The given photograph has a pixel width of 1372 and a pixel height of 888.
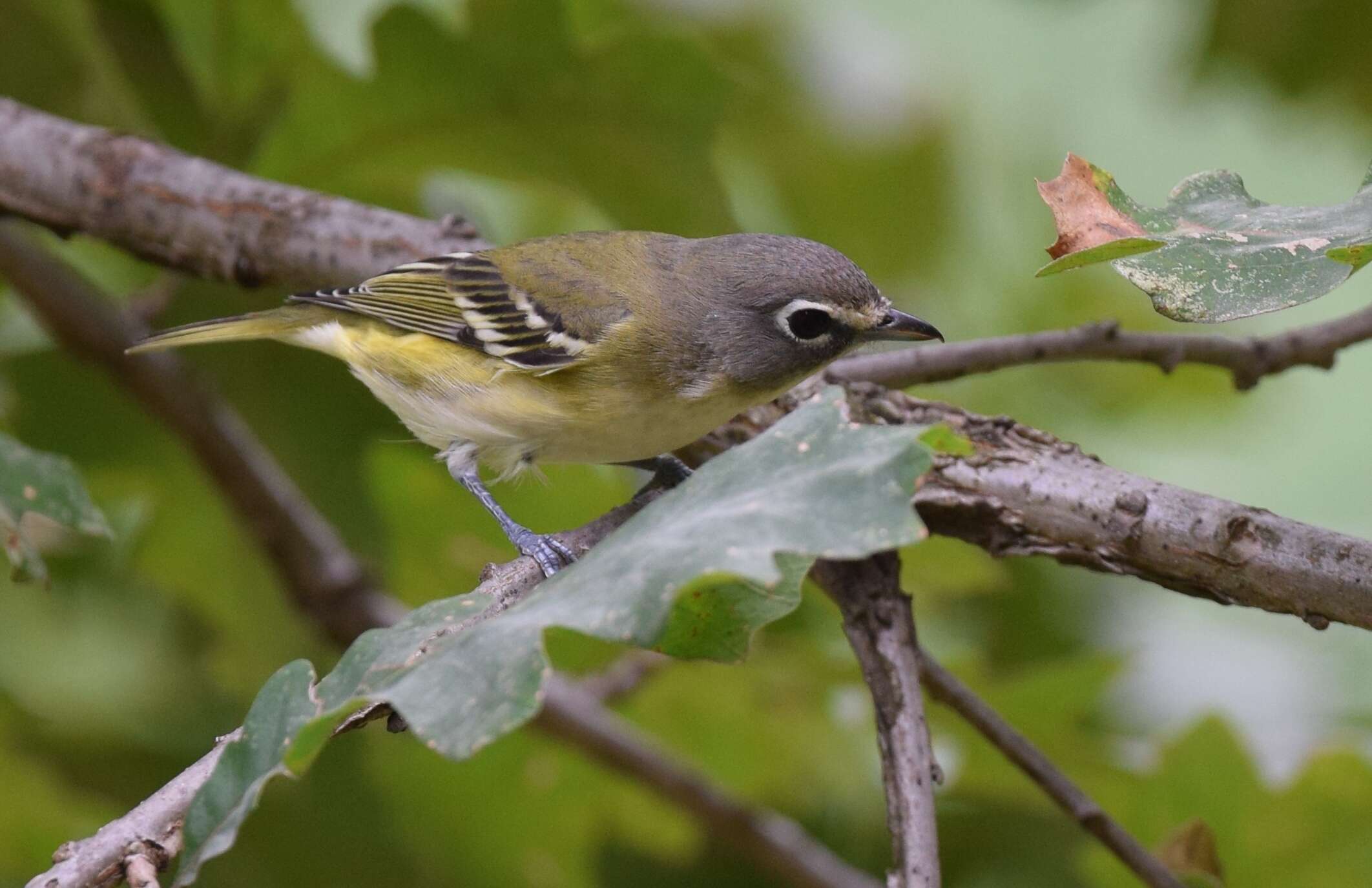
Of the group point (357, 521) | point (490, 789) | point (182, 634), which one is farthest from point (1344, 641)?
point (182, 634)

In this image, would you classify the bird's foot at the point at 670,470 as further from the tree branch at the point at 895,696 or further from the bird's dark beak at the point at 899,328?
the tree branch at the point at 895,696

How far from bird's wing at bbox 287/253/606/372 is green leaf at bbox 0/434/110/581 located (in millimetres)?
787

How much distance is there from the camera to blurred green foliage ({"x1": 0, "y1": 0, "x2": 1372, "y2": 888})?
2.76m

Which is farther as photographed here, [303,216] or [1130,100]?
[1130,100]

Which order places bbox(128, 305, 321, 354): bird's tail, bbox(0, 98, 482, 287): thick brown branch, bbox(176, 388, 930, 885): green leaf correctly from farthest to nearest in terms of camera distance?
bbox(128, 305, 321, 354): bird's tail
bbox(0, 98, 482, 287): thick brown branch
bbox(176, 388, 930, 885): green leaf

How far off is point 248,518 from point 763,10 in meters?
2.06

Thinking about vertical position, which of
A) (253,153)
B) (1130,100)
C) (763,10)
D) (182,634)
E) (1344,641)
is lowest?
(182,634)

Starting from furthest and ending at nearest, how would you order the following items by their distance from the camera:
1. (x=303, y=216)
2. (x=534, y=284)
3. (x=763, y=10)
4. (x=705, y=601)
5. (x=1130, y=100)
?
(x=1130, y=100) → (x=763, y=10) → (x=534, y=284) → (x=303, y=216) → (x=705, y=601)

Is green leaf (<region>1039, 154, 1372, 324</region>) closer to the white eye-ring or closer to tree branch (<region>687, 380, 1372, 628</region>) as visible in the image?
tree branch (<region>687, 380, 1372, 628</region>)

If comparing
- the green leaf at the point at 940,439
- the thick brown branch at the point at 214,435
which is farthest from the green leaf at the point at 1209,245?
the thick brown branch at the point at 214,435

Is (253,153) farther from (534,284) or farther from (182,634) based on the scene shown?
(182,634)

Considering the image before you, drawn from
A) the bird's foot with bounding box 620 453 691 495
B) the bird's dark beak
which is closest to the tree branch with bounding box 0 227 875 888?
the bird's foot with bounding box 620 453 691 495

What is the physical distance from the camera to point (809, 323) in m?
2.64

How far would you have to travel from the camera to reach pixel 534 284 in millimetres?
3010
